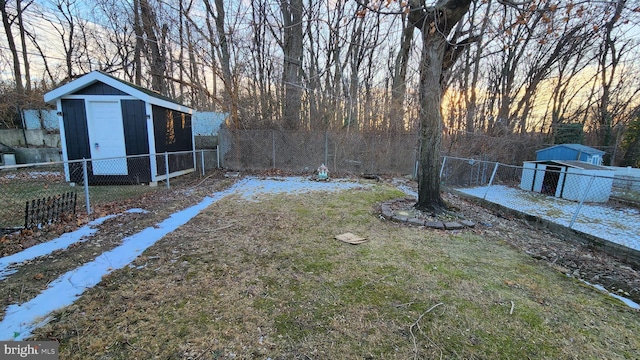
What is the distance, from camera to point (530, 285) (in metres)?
2.49

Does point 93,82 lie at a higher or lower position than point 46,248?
higher

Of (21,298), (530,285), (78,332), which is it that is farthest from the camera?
(530,285)

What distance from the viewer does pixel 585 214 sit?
6184 millimetres

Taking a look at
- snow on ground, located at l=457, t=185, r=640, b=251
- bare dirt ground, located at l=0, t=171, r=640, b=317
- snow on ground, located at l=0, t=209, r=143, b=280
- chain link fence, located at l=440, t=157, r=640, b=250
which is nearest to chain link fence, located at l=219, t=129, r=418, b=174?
chain link fence, located at l=440, t=157, r=640, b=250

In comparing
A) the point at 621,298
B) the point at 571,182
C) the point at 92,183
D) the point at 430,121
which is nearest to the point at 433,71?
the point at 430,121

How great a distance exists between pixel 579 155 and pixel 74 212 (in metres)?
14.5

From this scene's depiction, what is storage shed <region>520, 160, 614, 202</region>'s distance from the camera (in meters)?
7.65

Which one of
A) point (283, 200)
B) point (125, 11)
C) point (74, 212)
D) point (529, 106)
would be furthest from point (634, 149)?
point (125, 11)

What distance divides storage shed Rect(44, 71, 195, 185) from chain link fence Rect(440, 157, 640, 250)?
28.8 ft

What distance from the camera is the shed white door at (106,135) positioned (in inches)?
265

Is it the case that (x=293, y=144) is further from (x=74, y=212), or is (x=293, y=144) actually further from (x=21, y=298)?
(x=21, y=298)

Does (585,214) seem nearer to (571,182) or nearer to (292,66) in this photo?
(571,182)

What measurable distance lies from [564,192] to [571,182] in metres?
0.37

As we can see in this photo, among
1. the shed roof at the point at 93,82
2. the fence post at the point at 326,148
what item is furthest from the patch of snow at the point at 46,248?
the fence post at the point at 326,148
